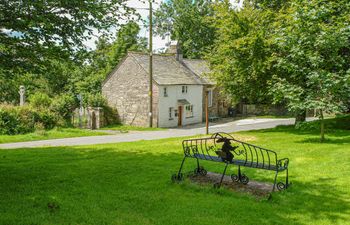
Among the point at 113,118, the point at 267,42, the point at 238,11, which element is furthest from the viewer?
the point at 113,118

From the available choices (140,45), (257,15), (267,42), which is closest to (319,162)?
(267,42)

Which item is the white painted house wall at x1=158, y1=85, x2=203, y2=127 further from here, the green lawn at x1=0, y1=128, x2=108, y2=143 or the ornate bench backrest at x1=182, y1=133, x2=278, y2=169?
the ornate bench backrest at x1=182, y1=133, x2=278, y2=169

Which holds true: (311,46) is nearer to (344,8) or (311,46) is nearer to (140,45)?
(344,8)

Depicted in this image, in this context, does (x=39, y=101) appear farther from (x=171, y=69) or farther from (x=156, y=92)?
(x=171, y=69)

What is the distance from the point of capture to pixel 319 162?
13.3 meters

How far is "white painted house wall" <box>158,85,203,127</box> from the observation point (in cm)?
3684

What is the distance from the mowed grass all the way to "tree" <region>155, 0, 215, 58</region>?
53126 mm

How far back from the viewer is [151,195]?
9117 mm

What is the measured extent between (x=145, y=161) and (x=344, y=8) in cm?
1616

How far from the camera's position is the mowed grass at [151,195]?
→ 24.7 feet

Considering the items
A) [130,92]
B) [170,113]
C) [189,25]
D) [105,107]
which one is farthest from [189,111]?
[189,25]

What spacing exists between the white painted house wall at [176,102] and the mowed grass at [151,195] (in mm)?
22295

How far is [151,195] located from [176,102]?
2994 cm

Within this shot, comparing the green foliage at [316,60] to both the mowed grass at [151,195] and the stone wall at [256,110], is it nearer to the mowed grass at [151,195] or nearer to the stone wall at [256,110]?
the mowed grass at [151,195]
